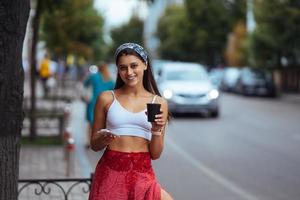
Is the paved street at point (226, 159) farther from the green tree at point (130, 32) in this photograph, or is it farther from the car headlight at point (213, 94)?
the green tree at point (130, 32)

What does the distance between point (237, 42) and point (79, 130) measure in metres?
39.9

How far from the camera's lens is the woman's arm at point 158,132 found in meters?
4.03

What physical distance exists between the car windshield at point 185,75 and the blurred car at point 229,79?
18111 millimetres

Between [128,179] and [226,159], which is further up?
[128,179]

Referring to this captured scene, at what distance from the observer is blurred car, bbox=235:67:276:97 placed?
120ft

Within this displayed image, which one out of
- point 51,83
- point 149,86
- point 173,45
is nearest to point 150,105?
point 149,86

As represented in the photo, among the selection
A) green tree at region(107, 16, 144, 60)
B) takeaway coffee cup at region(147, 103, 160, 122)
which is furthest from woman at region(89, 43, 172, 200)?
green tree at region(107, 16, 144, 60)

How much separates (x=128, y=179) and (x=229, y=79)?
129ft

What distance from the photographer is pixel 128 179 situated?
4195mm

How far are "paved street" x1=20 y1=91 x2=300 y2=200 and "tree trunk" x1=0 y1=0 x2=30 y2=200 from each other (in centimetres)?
411

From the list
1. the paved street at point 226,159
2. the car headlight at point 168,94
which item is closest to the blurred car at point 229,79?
the car headlight at point 168,94

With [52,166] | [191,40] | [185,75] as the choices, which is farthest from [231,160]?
[191,40]

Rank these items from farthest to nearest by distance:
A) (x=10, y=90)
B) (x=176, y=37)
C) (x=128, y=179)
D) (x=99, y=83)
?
(x=176, y=37), (x=99, y=83), (x=10, y=90), (x=128, y=179)

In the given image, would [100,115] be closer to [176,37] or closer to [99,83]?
[99,83]
